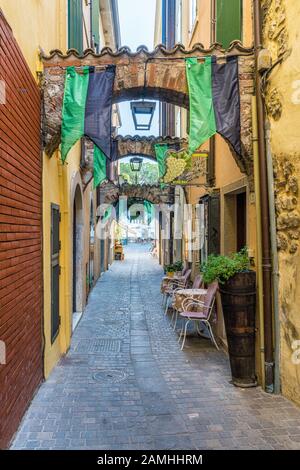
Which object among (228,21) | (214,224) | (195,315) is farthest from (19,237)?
(228,21)

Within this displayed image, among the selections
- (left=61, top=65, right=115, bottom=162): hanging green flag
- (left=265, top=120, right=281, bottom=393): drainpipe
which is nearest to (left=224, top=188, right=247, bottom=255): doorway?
(left=265, top=120, right=281, bottom=393): drainpipe

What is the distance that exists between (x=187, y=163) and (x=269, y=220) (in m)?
3.29

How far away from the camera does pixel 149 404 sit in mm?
4191

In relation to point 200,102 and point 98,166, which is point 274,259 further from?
point 98,166

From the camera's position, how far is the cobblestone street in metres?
3.43

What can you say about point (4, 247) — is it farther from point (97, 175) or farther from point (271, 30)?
point (271, 30)

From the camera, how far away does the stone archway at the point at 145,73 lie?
474cm

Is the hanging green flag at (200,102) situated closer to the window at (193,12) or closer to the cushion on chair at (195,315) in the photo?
the cushion on chair at (195,315)

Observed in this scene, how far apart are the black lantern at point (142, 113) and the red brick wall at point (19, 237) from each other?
2790 millimetres

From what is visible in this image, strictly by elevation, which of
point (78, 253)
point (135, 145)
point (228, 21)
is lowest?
point (78, 253)

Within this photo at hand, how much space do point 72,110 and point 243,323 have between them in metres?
3.35
